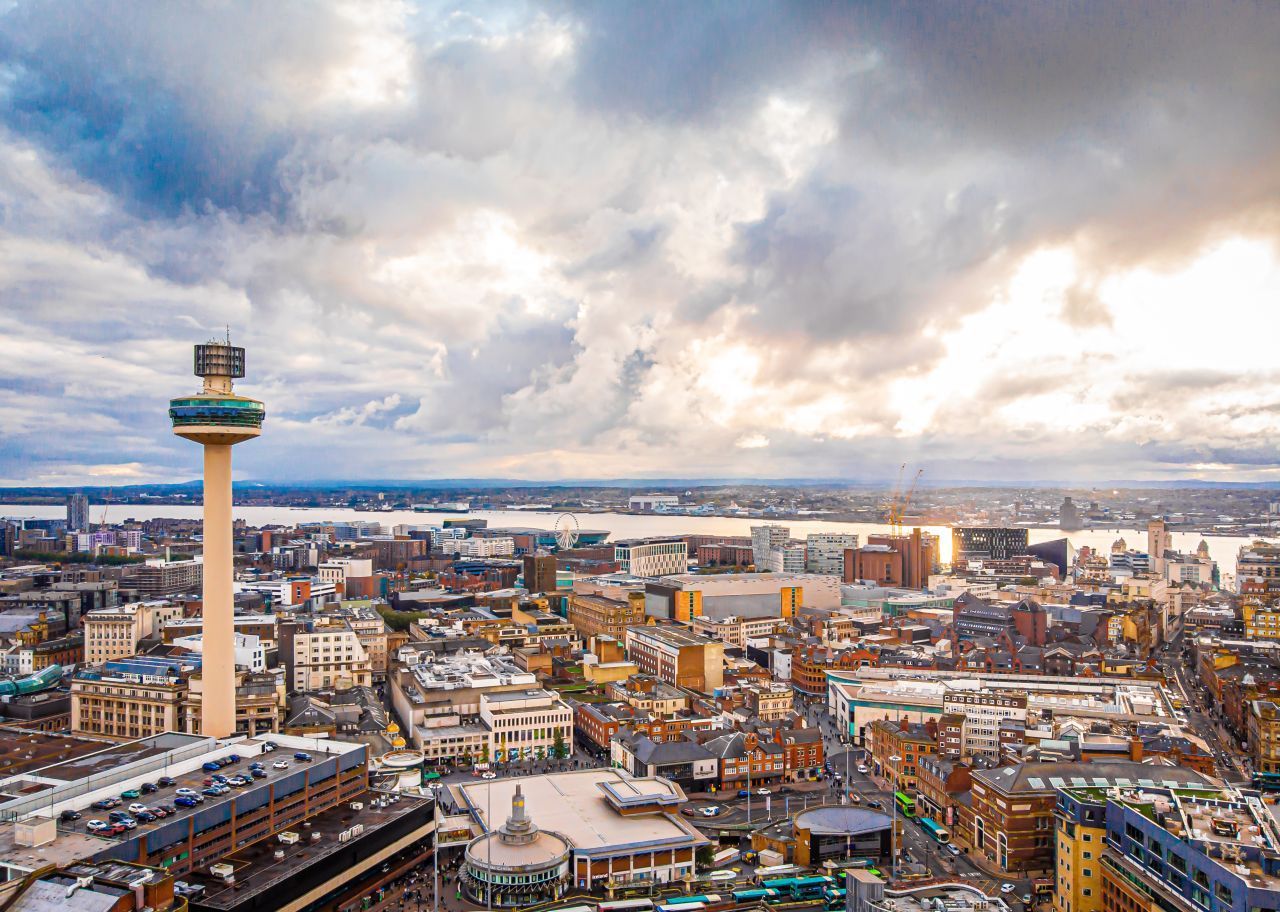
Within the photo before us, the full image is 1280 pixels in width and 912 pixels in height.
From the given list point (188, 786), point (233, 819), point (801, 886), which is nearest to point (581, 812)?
point (801, 886)

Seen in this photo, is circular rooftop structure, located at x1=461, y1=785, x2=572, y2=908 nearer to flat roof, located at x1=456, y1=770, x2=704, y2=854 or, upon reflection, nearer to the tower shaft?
flat roof, located at x1=456, y1=770, x2=704, y2=854

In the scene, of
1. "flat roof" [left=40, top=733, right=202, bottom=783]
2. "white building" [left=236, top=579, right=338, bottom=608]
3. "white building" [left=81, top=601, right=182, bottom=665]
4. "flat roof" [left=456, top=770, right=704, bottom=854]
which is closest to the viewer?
"flat roof" [left=40, top=733, right=202, bottom=783]

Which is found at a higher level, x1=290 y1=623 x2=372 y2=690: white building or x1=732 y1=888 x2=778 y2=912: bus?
x1=290 y1=623 x2=372 y2=690: white building

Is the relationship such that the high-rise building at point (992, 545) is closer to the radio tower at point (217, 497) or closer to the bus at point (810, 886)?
the bus at point (810, 886)

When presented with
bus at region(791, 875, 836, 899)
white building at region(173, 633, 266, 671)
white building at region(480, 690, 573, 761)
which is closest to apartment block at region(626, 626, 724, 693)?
white building at region(480, 690, 573, 761)

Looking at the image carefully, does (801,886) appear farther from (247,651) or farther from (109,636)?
(109,636)
